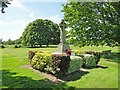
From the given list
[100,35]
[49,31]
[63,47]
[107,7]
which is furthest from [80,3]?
[49,31]

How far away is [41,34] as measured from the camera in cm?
4725

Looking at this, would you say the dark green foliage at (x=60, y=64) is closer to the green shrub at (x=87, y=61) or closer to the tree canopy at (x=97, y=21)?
the green shrub at (x=87, y=61)

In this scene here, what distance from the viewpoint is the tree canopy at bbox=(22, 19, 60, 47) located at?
46.7 meters

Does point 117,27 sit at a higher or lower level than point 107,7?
lower

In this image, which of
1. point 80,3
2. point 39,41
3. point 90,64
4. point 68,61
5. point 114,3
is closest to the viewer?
point 68,61

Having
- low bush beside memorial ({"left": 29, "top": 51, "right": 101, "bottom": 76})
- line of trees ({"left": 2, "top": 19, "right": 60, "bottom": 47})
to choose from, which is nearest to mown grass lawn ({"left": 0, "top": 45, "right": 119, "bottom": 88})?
low bush beside memorial ({"left": 29, "top": 51, "right": 101, "bottom": 76})

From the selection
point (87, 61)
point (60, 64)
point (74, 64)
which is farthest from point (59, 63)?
point (87, 61)

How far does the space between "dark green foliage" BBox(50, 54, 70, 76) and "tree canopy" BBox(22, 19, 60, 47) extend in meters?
39.1

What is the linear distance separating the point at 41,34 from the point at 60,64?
135 feet

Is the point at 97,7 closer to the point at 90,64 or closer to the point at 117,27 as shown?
the point at 117,27

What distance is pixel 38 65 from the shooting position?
10.3 metres

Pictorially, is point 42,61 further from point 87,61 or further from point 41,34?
point 41,34

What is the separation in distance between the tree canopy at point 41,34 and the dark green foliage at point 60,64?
39.1m

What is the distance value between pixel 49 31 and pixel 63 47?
36875mm
